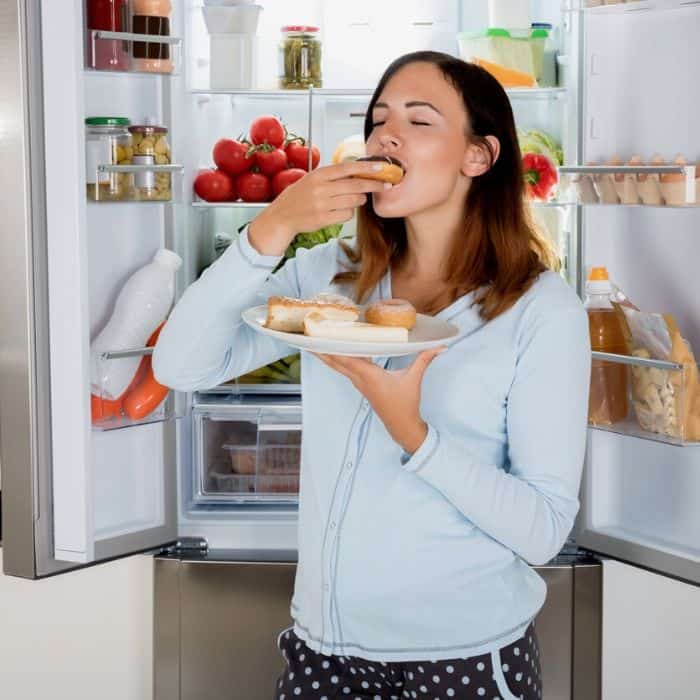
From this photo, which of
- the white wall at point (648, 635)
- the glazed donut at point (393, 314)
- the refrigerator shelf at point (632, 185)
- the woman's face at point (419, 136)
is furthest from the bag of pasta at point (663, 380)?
the glazed donut at point (393, 314)

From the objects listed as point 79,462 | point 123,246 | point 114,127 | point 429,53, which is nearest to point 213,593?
point 79,462

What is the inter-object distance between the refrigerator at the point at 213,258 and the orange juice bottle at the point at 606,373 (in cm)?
3

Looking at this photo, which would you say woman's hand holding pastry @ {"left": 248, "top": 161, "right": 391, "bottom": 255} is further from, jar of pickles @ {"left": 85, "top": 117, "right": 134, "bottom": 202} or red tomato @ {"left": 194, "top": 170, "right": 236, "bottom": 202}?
red tomato @ {"left": 194, "top": 170, "right": 236, "bottom": 202}

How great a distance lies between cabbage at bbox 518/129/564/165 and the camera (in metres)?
2.52

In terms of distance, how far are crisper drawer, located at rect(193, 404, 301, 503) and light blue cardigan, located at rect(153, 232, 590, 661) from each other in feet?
3.29

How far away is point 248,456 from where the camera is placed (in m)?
2.60

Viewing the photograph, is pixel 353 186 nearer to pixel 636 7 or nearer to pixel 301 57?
pixel 636 7

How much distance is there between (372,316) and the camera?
1437mm

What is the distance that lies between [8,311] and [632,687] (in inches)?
55.4

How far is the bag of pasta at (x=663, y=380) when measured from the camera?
2.00 meters

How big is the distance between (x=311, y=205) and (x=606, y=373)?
91cm

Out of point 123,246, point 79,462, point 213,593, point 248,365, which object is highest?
point 123,246

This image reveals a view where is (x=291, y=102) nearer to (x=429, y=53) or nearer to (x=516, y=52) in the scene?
(x=516, y=52)

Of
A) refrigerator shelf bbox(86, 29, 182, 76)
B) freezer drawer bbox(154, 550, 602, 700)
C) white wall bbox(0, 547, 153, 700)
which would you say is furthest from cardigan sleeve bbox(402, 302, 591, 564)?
white wall bbox(0, 547, 153, 700)
